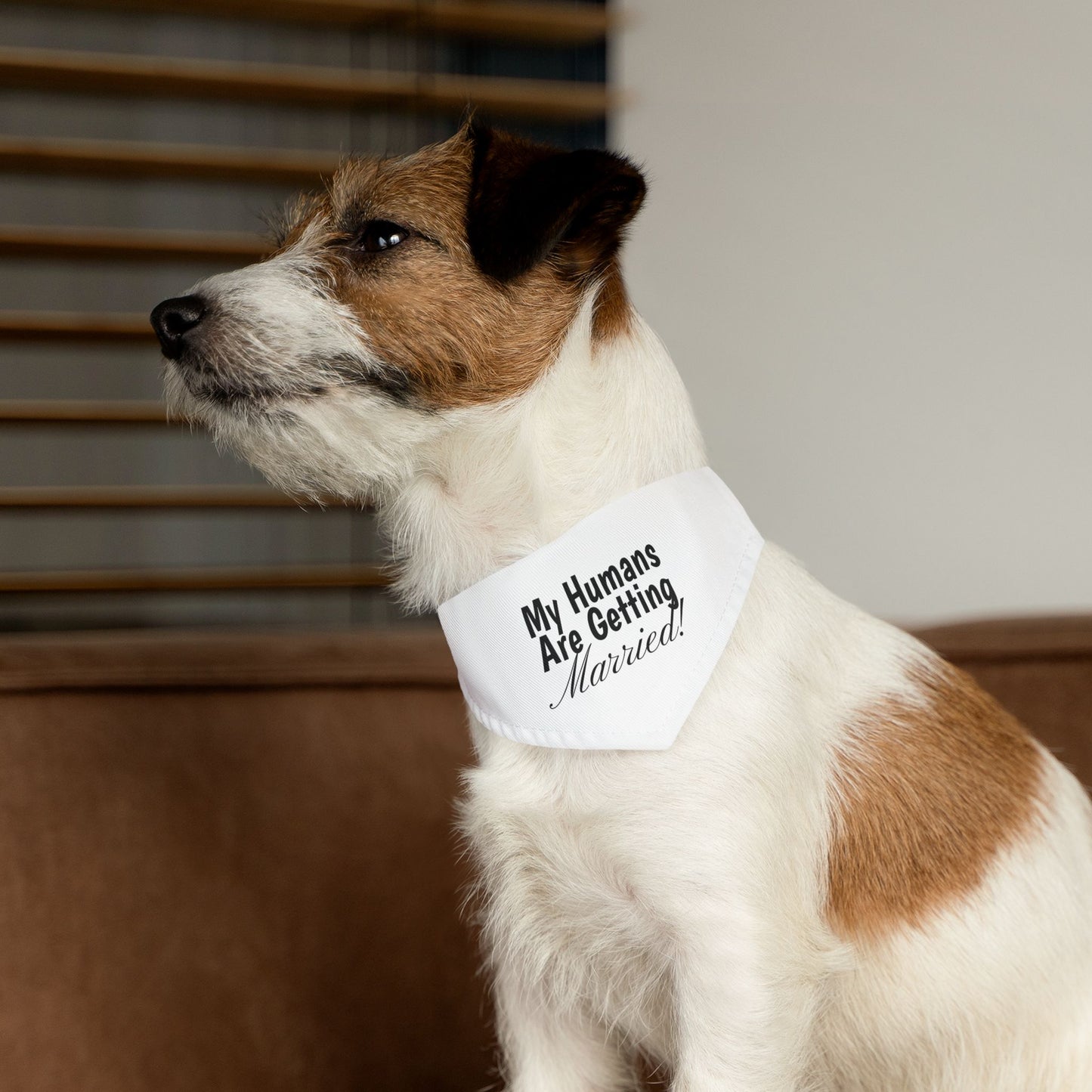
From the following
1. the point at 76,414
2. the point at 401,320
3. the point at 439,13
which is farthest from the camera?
the point at 76,414

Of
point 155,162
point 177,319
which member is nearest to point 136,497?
point 155,162

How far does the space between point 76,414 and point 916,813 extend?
11.5 feet

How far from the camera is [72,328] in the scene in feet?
12.7

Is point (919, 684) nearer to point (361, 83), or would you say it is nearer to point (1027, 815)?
point (1027, 815)

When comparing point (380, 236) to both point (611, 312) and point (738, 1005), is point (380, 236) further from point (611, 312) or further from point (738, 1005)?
point (738, 1005)

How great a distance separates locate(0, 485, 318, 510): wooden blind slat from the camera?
387cm

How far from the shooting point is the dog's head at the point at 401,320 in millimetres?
1041

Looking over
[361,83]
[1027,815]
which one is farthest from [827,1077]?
[361,83]

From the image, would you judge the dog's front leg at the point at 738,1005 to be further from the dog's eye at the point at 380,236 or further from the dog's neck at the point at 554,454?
the dog's eye at the point at 380,236

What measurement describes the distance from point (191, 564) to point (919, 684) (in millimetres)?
3699

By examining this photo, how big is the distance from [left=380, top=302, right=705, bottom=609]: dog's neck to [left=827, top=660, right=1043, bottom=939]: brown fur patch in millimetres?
317

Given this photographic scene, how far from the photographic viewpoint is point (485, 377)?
1.06 meters

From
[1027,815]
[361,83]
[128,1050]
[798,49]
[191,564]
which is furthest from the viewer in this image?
[191,564]

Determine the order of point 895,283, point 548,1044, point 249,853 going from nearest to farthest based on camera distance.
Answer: point 548,1044 → point 249,853 → point 895,283
